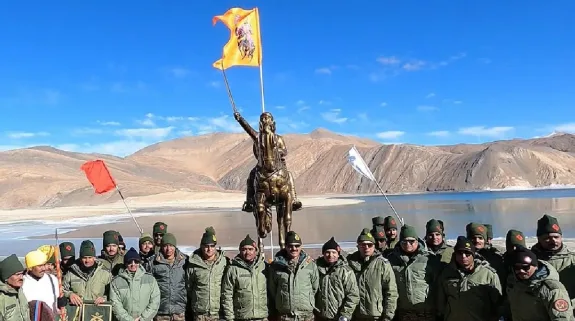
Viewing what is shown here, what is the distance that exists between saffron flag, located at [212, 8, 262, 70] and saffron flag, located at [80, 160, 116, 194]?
474 cm

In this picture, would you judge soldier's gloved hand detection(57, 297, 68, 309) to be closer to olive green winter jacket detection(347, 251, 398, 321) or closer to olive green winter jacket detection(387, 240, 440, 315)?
olive green winter jacket detection(347, 251, 398, 321)

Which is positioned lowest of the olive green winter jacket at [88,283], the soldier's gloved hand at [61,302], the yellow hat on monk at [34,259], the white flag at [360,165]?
the soldier's gloved hand at [61,302]

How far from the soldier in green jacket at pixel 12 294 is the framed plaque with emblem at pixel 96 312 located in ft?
2.87

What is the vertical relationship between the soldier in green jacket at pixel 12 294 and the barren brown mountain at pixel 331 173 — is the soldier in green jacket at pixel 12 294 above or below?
below

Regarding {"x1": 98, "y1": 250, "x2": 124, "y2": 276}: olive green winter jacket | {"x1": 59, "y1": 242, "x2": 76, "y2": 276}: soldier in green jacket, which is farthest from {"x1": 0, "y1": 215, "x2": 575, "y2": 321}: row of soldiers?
{"x1": 59, "y1": 242, "x2": 76, "y2": 276}: soldier in green jacket

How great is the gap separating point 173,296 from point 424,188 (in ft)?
388

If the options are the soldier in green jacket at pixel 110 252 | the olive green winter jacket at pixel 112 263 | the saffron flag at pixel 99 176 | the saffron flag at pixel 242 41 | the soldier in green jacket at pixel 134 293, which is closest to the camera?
the soldier in green jacket at pixel 134 293

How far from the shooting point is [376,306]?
6.34 metres

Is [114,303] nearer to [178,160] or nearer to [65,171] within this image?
[65,171]

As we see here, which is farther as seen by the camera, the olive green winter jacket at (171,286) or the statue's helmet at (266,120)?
the statue's helmet at (266,120)

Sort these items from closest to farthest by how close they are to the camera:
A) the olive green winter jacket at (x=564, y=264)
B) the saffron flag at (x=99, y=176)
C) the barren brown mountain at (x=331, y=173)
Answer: the olive green winter jacket at (x=564, y=264), the saffron flag at (x=99, y=176), the barren brown mountain at (x=331, y=173)

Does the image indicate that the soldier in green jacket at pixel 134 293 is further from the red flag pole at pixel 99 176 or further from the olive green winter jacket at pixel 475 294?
the red flag pole at pixel 99 176

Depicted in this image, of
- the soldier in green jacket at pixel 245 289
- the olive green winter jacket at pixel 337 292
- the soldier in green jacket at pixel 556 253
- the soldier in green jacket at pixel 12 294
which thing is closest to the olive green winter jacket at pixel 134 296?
the soldier in green jacket at pixel 245 289

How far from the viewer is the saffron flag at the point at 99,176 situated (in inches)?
527
